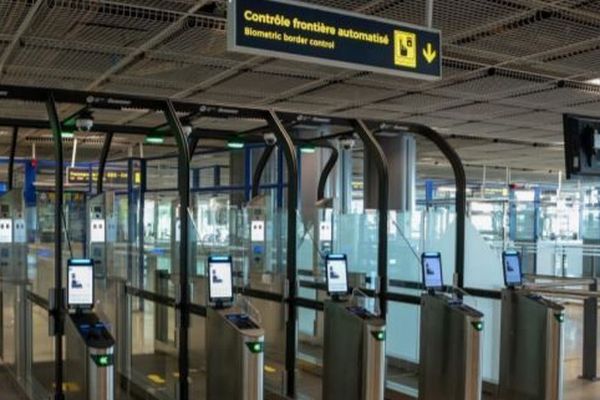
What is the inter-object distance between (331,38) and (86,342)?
212 centimetres

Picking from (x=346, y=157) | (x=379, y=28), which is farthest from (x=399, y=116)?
(x=379, y=28)

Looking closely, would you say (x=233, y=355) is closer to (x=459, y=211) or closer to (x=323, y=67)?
(x=459, y=211)

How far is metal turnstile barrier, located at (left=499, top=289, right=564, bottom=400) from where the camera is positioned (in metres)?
5.49

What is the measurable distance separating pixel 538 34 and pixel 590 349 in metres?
3.17

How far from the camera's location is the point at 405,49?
383 cm

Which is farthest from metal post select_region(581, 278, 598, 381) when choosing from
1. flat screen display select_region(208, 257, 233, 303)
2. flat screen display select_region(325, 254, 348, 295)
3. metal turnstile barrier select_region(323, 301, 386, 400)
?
flat screen display select_region(208, 257, 233, 303)

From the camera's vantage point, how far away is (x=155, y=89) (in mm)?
7270

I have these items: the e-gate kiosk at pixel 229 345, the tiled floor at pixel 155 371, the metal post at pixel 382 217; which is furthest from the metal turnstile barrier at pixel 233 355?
the metal post at pixel 382 217

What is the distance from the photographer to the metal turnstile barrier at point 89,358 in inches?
157

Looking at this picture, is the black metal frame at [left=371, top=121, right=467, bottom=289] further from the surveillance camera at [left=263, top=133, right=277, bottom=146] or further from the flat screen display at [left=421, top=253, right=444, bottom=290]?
the surveillance camera at [left=263, top=133, right=277, bottom=146]

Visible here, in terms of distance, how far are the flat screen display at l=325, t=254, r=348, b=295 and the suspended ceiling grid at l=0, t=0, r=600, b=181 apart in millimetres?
1691

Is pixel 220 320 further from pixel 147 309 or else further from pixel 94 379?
pixel 147 309

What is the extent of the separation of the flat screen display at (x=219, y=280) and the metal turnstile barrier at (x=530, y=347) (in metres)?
2.39

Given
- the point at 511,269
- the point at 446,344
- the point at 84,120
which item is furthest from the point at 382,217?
the point at 84,120
